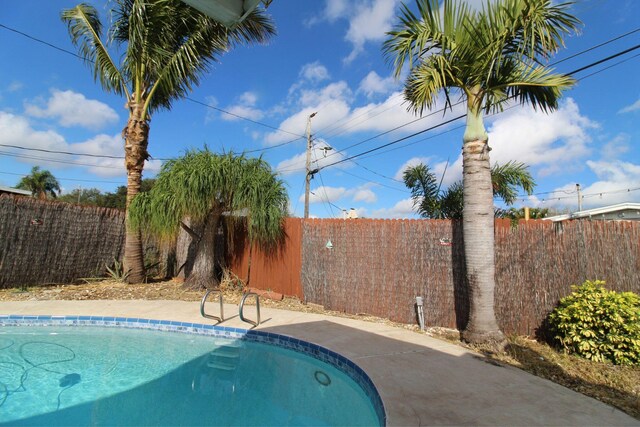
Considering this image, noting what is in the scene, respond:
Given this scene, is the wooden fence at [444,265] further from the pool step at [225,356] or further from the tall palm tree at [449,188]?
the tall palm tree at [449,188]

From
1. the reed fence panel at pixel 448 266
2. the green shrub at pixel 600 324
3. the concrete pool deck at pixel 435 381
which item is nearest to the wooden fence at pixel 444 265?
the reed fence panel at pixel 448 266

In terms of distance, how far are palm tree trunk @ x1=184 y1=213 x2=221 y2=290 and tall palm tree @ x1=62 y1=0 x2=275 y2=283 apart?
1699 mm

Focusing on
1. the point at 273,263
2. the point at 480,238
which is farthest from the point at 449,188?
the point at 273,263

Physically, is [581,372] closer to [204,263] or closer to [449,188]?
[449,188]

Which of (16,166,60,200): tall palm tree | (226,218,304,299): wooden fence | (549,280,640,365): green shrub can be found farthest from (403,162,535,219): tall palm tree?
(16,166,60,200): tall palm tree

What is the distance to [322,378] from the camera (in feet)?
14.2

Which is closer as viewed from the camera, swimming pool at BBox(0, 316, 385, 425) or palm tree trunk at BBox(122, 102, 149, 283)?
swimming pool at BBox(0, 316, 385, 425)

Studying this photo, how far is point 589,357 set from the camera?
4.30m

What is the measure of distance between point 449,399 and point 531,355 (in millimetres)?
2102

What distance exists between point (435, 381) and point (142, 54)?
935 centimetres

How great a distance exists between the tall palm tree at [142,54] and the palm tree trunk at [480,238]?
22.0 ft

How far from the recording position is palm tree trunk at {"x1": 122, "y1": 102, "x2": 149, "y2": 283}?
28.8 feet

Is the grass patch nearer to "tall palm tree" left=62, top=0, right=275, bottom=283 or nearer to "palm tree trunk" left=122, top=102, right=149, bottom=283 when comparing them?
"palm tree trunk" left=122, top=102, right=149, bottom=283

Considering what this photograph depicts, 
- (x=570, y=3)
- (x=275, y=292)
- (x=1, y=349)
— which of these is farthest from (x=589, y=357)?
(x=1, y=349)
